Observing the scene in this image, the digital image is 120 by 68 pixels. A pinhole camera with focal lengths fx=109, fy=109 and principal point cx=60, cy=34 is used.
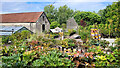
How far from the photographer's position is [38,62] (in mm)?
1176

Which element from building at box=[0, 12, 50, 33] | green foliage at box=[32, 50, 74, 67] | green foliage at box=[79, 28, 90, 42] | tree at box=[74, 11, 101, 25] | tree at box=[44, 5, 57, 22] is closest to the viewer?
green foliage at box=[32, 50, 74, 67]

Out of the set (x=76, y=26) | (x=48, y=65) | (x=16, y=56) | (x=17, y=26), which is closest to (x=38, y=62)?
(x=48, y=65)

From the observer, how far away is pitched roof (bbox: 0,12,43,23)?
1.67 m

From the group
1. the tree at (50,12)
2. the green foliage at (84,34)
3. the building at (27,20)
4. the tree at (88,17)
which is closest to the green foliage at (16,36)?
the building at (27,20)

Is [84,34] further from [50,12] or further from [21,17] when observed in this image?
[21,17]

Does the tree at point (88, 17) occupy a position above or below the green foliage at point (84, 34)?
above

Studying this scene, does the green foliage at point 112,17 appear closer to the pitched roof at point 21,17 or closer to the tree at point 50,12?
the tree at point 50,12

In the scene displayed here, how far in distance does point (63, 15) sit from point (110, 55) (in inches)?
35.4

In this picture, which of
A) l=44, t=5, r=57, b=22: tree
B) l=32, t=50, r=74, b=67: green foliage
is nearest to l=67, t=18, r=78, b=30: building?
l=44, t=5, r=57, b=22: tree

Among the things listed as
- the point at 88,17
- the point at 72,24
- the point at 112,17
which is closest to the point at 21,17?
the point at 72,24

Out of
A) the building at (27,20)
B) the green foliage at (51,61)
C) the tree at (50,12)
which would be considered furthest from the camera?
the tree at (50,12)

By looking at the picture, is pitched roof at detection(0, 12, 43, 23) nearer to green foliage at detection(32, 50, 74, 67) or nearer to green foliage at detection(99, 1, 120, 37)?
green foliage at detection(32, 50, 74, 67)

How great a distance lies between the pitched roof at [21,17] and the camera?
5.49ft

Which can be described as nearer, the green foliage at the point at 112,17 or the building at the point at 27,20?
the building at the point at 27,20
